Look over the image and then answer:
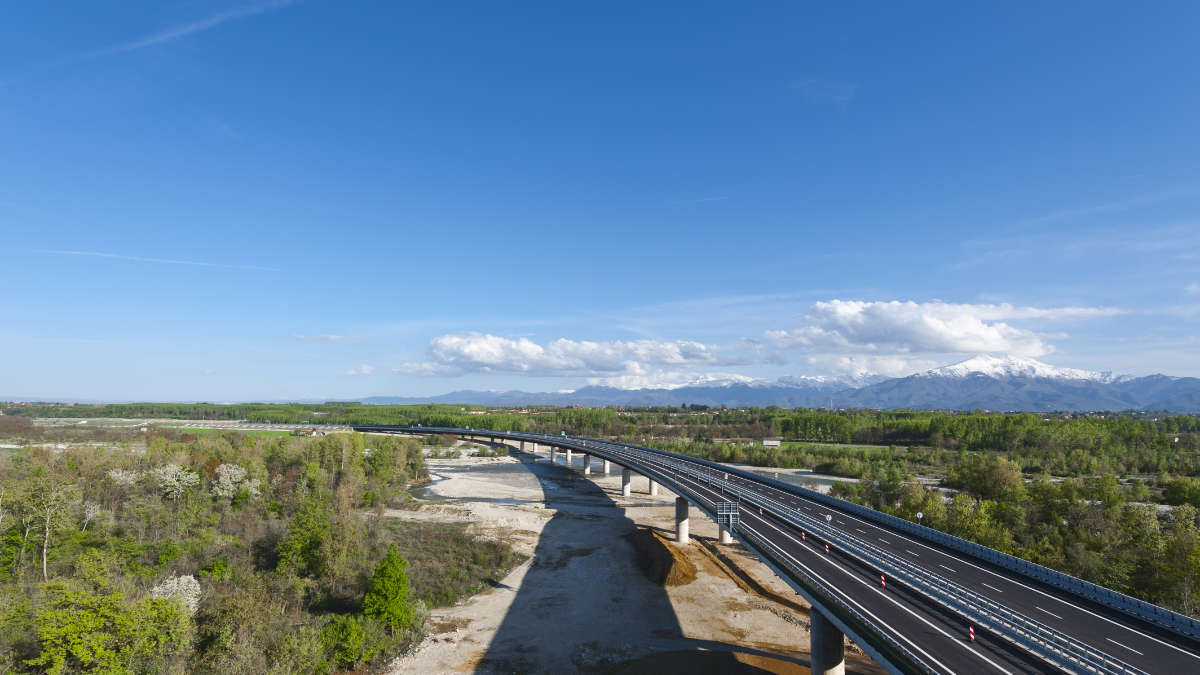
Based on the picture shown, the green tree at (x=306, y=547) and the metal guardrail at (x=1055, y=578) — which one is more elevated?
the metal guardrail at (x=1055, y=578)

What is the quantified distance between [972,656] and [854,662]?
57.2 feet

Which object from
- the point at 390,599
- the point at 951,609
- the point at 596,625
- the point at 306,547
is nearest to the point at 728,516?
the point at 596,625

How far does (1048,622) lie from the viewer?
1127 inches

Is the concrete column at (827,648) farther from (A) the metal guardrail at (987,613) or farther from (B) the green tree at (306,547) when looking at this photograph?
(B) the green tree at (306,547)

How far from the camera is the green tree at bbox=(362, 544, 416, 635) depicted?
1662 inches

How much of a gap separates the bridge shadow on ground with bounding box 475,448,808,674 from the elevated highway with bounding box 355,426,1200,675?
26.1 feet

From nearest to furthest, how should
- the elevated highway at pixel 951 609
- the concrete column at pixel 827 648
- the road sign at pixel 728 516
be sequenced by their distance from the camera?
the elevated highway at pixel 951 609, the concrete column at pixel 827 648, the road sign at pixel 728 516

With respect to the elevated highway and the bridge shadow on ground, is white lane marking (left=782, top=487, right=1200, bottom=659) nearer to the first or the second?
the elevated highway

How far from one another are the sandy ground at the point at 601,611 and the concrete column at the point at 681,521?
146 cm

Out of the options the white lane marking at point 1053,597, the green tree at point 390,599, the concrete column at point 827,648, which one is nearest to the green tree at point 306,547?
the green tree at point 390,599

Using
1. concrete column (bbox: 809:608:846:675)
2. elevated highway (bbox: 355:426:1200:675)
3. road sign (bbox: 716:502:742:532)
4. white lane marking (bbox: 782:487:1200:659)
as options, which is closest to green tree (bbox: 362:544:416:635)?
road sign (bbox: 716:502:742:532)

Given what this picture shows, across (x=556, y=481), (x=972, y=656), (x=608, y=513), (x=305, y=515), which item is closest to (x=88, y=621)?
(x=305, y=515)

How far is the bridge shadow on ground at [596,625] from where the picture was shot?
126 ft

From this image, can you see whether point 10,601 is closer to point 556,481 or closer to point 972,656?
point 972,656
